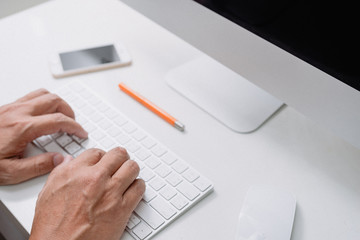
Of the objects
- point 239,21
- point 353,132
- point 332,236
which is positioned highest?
point 239,21

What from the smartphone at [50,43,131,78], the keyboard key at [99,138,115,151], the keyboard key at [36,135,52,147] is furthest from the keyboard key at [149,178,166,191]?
the smartphone at [50,43,131,78]

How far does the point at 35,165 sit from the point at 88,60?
296 mm

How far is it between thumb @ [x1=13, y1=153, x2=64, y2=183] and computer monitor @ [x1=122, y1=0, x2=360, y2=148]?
290 mm

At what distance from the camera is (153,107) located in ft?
2.68

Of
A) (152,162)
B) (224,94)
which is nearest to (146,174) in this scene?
(152,162)

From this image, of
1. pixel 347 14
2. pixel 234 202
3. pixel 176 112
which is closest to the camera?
pixel 347 14

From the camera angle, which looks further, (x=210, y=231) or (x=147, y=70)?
(x=147, y=70)

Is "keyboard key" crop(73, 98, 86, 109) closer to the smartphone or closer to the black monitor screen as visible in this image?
the smartphone

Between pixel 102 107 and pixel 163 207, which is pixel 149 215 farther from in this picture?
pixel 102 107

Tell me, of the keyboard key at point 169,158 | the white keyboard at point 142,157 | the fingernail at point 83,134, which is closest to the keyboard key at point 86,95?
the white keyboard at point 142,157

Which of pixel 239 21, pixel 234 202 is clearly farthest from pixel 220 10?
pixel 234 202

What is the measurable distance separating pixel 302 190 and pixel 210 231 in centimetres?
17

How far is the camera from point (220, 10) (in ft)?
2.35

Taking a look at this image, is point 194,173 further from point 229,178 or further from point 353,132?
point 353,132
